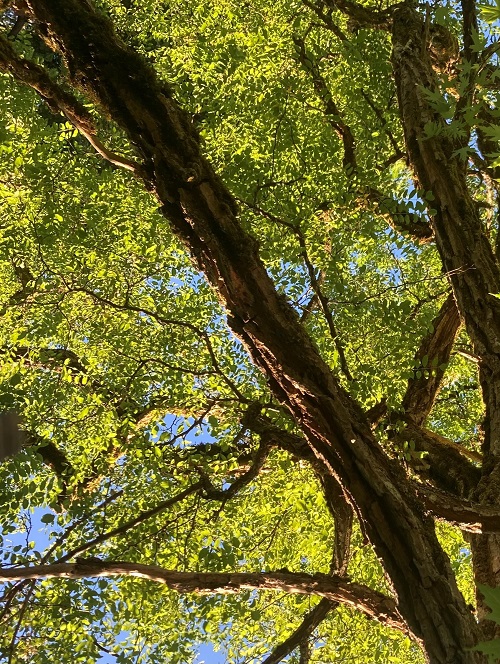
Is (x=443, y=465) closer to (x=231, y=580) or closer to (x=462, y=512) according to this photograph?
(x=462, y=512)

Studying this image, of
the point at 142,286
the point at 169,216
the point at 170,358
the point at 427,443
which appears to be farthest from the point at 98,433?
the point at 427,443

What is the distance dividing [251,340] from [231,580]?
182 cm

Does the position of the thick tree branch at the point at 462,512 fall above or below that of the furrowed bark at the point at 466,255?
below

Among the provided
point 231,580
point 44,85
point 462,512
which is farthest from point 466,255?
point 44,85

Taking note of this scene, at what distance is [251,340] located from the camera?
12.6 ft

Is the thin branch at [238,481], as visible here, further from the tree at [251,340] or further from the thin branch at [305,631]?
the thin branch at [305,631]

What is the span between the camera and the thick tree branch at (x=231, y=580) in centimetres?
385

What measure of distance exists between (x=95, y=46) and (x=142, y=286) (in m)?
3.87

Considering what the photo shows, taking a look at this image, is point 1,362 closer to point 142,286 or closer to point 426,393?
point 142,286

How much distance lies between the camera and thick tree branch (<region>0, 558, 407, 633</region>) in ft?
12.6

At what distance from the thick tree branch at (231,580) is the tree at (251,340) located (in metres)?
0.02

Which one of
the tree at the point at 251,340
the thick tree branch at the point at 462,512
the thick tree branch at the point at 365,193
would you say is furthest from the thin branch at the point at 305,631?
the thick tree branch at the point at 365,193

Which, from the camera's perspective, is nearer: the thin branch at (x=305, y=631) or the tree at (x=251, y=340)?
the tree at (x=251, y=340)

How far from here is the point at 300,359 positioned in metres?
3.80
